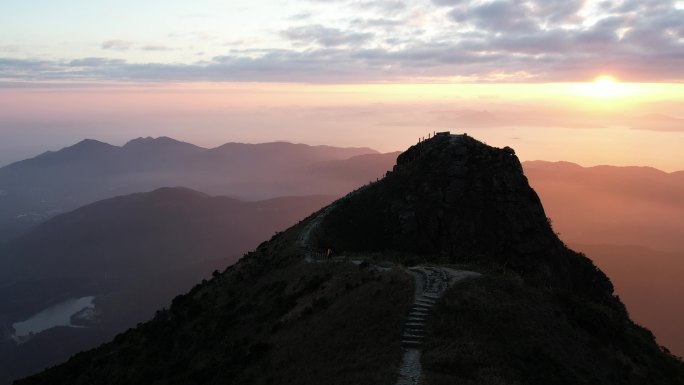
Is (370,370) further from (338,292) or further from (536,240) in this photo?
(536,240)

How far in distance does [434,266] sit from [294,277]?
614 inches

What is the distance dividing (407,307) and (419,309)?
0.83 m

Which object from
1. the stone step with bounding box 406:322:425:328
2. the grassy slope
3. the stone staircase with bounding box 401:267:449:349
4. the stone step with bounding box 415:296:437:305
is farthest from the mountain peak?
the stone step with bounding box 406:322:425:328

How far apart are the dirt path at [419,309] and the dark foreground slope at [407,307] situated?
540mm

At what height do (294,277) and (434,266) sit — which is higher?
(434,266)

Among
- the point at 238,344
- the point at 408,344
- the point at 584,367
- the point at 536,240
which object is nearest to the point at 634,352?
the point at 584,367

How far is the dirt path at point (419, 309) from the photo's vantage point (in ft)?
84.2

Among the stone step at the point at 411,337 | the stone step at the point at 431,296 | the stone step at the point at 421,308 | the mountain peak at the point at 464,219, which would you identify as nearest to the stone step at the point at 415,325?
the stone step at the point at 411,337

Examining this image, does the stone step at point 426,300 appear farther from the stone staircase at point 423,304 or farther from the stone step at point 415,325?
the stone step at point 415,325

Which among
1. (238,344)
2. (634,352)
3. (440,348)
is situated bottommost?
(238,344)

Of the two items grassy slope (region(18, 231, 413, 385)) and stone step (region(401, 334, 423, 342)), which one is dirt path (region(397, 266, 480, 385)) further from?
grassy slope (region(18, 231, 413, 385))

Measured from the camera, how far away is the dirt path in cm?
2567

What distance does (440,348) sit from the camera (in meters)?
27.2

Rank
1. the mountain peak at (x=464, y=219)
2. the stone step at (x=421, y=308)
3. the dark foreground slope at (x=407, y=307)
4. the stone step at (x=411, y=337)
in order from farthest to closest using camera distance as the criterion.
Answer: the mountain peak at (x=464, y=219), the stone step at (x=421, y=308), the stone step at (x=411, y=337), the dark foreground slope at (x=407, y=307)
